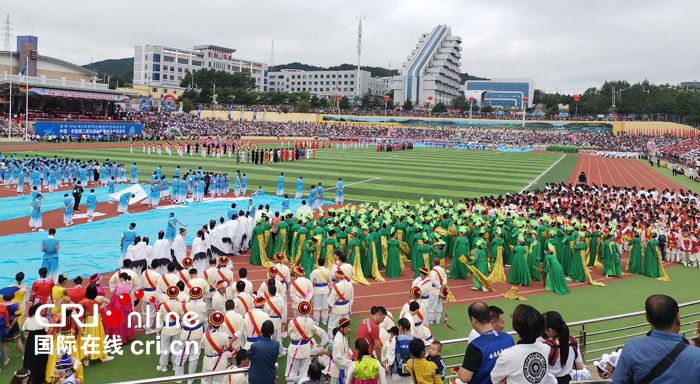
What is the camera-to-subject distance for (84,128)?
56875 mm

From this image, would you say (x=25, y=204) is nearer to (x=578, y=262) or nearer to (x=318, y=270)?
(x=318, y=270)

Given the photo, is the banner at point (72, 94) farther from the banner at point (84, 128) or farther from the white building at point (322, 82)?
the white building at point (322, 82)

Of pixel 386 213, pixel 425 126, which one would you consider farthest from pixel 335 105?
pixel 386 213

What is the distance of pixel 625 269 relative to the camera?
1465 cm

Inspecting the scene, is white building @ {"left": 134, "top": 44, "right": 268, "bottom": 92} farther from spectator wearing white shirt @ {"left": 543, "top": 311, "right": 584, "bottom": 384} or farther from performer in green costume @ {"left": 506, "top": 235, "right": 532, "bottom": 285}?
spectator wearing white shirt @ {"left": 543, "top": 311, "right": 584, "bottom": 384}

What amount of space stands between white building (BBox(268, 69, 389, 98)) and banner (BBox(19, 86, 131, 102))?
296ft

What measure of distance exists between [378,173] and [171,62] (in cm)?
10461

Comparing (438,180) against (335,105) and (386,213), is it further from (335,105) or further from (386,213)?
(335,105)

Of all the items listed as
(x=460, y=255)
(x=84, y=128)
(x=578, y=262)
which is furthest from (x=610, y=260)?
(x=84, y=128)

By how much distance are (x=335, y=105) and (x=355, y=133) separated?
83.2ft

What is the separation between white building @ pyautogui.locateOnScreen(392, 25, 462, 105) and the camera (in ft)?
446

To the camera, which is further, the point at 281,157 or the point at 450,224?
the point at 281,157

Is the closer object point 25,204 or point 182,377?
point 182,377

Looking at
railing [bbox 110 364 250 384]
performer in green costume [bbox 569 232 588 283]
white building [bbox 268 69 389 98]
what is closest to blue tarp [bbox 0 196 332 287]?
railing [bbox 110 364 250 384]
